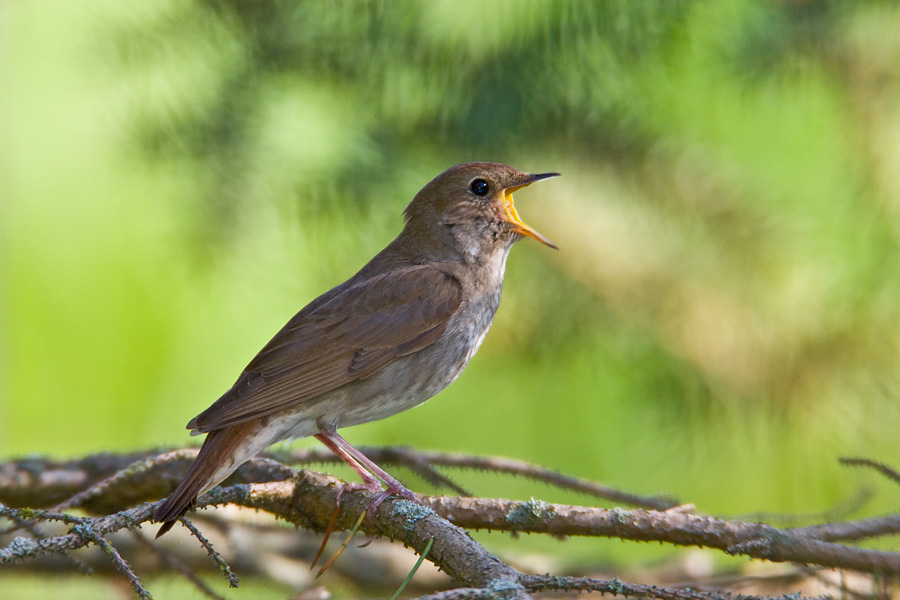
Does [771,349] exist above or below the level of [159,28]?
below

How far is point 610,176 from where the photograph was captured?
9.57 feet

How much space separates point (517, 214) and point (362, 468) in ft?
3.55

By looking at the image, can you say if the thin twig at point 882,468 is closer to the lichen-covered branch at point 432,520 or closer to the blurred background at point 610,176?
the lichen-covered branch at point 432,520

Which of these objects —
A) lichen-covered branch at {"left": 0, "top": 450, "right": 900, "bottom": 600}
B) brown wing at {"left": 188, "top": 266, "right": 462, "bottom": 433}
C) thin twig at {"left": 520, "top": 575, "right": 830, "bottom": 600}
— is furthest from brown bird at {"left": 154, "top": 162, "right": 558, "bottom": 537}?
thin twig at {"left": 520, "top": 575, "right": 830, "bottom": 600}

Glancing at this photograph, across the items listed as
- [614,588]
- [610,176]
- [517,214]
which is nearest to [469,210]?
[517,214]

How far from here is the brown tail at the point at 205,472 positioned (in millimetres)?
2322

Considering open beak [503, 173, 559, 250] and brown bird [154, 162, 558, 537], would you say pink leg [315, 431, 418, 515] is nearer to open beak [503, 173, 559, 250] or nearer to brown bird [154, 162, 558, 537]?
brown bird [154, 162, 558, 537]

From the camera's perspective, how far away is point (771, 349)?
113 inches

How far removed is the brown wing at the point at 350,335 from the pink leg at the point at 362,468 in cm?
19

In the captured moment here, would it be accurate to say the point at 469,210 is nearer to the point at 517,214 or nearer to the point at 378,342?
the point at 517,214

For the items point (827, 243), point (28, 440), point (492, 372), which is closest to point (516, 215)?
point (492, 372)

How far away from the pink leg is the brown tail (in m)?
0.34

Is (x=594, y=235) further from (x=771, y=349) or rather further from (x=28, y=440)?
(x=28, y=440)

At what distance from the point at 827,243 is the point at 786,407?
555mm
